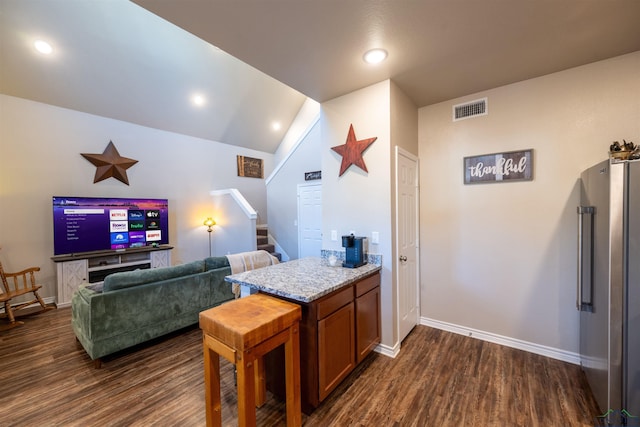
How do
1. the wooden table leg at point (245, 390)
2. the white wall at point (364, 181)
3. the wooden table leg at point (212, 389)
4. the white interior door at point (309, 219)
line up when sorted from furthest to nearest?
the white interior door at point (309, 219), the white wall at point (364, 181), the wooden table leg at point (212, 389), the wooden table leg at point (245, 390)

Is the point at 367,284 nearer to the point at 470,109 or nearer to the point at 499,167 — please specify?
the point at 499,167

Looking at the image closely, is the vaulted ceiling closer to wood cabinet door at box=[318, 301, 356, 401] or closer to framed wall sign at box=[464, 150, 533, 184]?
framed wall sign at box=[464, 150, 533, 184]

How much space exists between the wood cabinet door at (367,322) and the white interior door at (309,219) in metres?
3.45

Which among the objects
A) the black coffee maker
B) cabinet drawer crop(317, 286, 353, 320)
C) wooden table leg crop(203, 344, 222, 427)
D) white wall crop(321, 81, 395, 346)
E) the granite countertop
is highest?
white wall crop(321, 81, 395, 346)

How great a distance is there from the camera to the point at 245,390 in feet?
4.61

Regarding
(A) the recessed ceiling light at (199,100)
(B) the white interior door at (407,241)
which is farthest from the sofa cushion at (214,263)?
(A) the recessed ceiling light at (199,100)

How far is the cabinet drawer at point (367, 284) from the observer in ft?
7.44

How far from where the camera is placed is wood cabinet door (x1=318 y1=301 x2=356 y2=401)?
6.00ft

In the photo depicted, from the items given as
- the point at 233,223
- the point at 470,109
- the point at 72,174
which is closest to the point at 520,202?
the point at 470,109

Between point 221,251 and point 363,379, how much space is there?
496 centimetres

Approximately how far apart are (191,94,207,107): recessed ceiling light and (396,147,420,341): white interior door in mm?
5115

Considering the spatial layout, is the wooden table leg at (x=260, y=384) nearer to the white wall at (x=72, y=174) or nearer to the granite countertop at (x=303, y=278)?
the granite countertop at (x=303, y=278)

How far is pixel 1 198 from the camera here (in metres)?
3.96

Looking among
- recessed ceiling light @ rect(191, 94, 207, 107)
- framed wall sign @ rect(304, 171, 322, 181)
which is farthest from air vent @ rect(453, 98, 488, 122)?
recessed ceiling light @ rect(191, 94, 207, 107)
